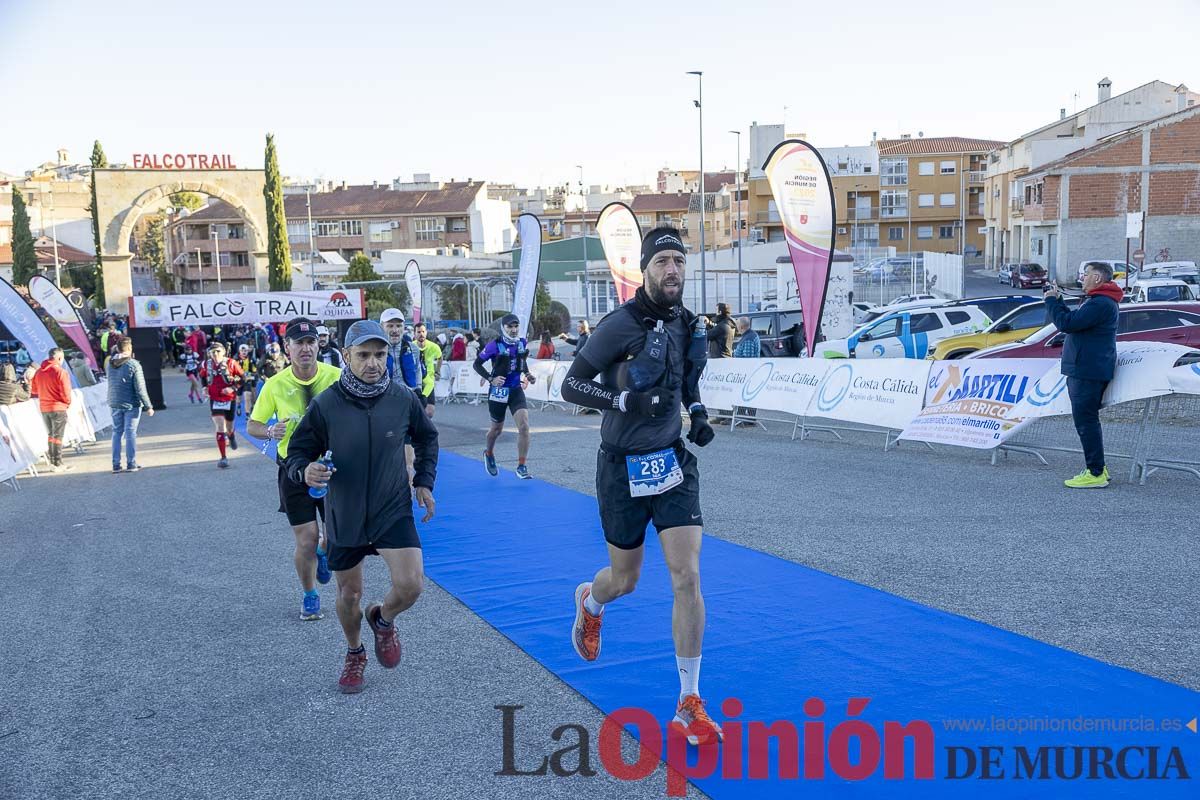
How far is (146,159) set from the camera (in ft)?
190

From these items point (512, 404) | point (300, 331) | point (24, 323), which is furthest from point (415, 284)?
point (300, 331)

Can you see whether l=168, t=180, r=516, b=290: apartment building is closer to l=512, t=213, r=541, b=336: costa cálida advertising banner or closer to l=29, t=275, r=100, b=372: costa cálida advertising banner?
l=29, t=275, r=100, b=372: costa cálida advertising banner

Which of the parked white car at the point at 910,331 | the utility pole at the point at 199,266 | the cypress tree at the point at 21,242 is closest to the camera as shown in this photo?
the parked white car at the point at 910,331

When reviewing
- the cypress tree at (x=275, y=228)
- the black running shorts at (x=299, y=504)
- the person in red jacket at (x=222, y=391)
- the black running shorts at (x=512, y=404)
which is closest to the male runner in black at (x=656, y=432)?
the black running shorts at (x=299, y=504)

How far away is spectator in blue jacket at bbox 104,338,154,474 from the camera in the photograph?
48.0ft

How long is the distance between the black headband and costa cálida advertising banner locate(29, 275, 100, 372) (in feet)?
81.0

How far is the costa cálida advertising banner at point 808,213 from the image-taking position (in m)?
16.8

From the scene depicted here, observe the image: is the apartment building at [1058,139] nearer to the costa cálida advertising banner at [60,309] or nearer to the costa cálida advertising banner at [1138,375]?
the costa cálida advertising banner at [60,309]

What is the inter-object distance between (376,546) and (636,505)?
1430mm

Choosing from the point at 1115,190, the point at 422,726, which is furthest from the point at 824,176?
the point at 1115,190

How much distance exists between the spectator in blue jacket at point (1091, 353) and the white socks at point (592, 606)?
6.28 meters

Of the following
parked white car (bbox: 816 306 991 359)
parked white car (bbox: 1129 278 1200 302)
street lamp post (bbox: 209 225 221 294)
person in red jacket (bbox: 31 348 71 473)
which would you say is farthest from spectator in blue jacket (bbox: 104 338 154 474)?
street lamp post (bbox: 209 225 221 294)

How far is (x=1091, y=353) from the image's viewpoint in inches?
378

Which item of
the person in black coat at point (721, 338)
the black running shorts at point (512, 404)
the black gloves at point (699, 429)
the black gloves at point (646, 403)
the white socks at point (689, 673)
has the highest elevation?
the black gloves at point (646, 403)
